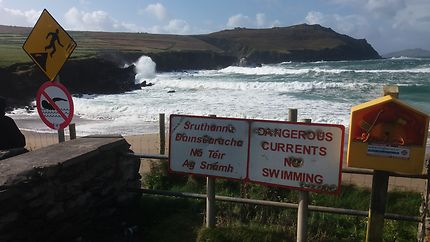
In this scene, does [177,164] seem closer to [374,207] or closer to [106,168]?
[106,168]

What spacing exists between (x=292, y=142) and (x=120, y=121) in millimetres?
17124

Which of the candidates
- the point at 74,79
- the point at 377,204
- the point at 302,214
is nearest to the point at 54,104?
the point at 302,214

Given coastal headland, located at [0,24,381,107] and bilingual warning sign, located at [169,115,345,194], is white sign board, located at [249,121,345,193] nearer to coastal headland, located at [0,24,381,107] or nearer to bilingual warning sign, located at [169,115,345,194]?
bilingual warning sign, located at [169,115,345,194]

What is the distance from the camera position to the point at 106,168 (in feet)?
16.6

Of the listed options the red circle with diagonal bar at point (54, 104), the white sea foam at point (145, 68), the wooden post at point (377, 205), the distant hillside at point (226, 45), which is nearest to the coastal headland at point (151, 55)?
the distant hillside at point (226, 45)

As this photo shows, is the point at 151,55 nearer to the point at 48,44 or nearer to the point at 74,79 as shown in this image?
the point at 74,79

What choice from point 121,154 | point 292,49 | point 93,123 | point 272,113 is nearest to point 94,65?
point 93,123

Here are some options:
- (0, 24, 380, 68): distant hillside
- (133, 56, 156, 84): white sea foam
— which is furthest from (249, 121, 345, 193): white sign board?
(0, 24, 380, 68): distant hillside

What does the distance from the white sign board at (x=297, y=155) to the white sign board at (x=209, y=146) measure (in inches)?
4.9

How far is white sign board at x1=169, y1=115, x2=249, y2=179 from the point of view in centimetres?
447

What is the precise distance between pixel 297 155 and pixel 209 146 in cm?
95

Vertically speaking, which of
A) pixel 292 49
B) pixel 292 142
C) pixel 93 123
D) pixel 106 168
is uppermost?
pixel 292 49

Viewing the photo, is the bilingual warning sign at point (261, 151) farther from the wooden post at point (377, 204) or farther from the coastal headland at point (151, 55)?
the coastal headland at point (151, 55)

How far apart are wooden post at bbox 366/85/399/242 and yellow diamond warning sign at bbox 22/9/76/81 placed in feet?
12.3
